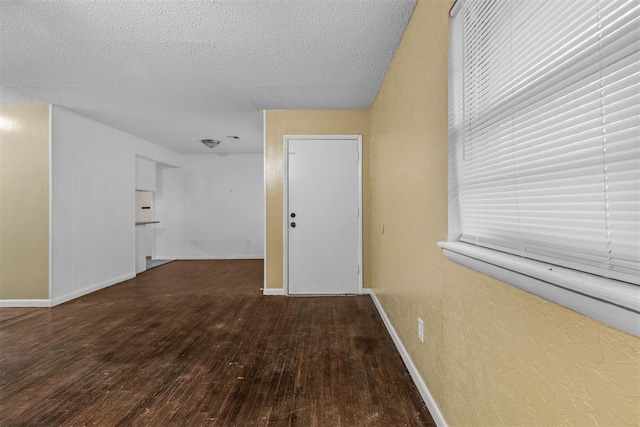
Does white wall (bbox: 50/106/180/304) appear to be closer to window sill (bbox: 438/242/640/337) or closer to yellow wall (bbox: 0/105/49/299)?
yellow wall (bbox: 0/105/49/299)

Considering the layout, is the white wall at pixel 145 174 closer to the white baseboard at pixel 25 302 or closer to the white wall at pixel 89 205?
the white wall at pixel 89 205

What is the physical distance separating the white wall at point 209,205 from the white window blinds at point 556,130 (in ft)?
20.0

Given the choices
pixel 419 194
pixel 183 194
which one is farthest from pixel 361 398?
pixel 183 194

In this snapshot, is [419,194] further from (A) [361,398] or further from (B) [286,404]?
(B) [286,404]

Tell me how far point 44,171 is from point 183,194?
3374mm

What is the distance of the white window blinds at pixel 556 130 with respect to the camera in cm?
59

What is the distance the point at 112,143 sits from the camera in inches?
179

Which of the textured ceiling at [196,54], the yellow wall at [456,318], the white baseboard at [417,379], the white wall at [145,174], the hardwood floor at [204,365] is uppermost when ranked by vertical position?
the textured ceiling at [196,54]

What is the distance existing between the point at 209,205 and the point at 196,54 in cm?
488

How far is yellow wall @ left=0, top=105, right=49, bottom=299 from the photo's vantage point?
3.54 m

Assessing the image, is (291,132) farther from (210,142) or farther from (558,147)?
(558,147)

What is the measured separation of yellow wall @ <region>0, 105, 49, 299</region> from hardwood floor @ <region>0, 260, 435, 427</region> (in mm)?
357

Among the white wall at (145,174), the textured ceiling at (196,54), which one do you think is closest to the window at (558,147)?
the textured ceiling at (196,54)

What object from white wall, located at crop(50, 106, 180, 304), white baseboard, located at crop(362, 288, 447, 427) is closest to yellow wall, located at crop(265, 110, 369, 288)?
white baseboard, located at crop(362, 288, 447, 427)
